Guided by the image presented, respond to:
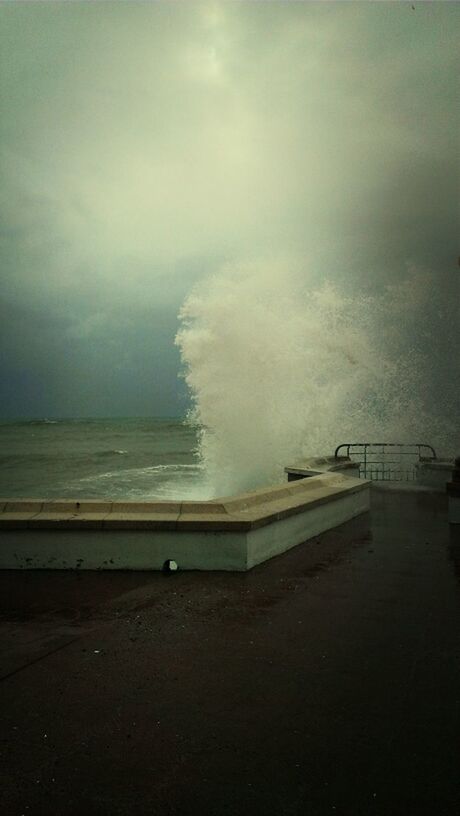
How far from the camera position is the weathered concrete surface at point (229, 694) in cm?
227

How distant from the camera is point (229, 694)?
120 inches

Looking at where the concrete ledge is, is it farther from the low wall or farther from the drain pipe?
the low wall

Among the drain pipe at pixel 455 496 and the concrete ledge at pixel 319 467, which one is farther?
the concrete ledge at pixel 319 467

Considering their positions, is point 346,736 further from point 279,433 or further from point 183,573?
point 279,433

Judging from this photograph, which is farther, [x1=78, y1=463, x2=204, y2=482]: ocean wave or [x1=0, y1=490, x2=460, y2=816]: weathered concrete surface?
[x1=78, y1=463, x2=204, y2=482]: ocean wave

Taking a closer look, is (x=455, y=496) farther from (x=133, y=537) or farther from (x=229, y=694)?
(x=229, y=694)

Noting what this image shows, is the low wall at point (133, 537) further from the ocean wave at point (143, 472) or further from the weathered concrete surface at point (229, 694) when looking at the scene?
the ocean wave at point (143, 472)

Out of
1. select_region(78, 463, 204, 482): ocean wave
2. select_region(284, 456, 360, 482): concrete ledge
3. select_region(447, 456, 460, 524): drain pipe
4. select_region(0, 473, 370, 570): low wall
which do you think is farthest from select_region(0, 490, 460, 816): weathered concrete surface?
select_region(78, 463, 204, 482): ocean wave

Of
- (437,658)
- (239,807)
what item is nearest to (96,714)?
(239,807)

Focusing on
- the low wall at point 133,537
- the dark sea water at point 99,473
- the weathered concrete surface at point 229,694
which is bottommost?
the dark sea water at point 99,473

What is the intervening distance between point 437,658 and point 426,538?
3.96m

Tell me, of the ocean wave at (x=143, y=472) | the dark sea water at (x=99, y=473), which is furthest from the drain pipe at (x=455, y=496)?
the ocean wave at (x=143, y=472)

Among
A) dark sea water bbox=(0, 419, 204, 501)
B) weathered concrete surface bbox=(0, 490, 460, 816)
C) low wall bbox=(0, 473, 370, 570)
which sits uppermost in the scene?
low wall bbox=(0, 473, 370, 570)

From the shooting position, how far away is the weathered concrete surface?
2.27 meters
